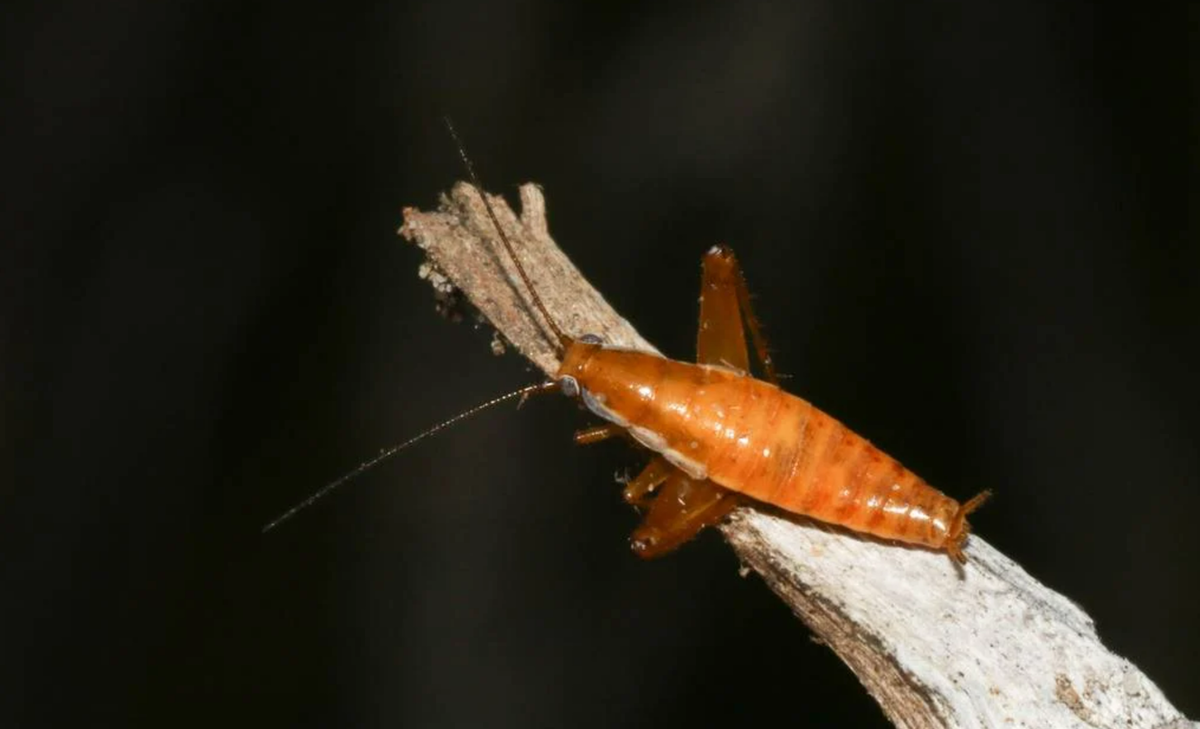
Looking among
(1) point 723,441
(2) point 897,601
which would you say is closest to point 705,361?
(1) point 723,441

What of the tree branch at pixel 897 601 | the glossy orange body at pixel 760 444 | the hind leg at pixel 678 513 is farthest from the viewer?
the hind leg at pixel 678 513

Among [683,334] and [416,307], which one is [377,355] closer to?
[416,307]

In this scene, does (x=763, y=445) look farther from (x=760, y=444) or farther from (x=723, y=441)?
(x=723, y=441)

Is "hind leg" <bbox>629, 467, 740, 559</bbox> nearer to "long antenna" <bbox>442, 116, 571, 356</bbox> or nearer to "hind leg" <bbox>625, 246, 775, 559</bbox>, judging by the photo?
"hind leg" <bbox>625, 246, 775, 559</bbox>

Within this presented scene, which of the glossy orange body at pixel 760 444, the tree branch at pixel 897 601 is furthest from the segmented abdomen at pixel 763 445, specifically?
the tree branch at pixel 897 601

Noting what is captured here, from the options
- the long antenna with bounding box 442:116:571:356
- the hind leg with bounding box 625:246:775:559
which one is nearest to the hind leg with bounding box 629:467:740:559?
the hind leg with bounding box 625:246:775:559

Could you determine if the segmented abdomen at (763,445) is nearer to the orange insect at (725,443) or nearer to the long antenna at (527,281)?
the orange insect at (725,443)
